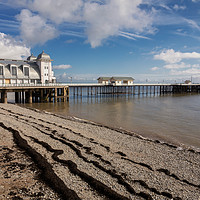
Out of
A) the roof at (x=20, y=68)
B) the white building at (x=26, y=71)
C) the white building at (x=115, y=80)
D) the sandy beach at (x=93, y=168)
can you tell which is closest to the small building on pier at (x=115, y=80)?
the white building at (x=115, y=80)

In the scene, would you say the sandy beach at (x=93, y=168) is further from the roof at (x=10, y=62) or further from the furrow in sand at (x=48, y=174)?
the roof at (x=10, y=62)

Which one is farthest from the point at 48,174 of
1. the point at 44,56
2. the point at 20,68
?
the point at 44,56

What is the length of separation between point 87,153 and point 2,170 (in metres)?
3.39

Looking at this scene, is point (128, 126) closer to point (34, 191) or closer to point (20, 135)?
point (20, 135)

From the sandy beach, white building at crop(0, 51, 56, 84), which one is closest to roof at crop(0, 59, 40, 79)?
white building at crop(0, 51, 56, 84)

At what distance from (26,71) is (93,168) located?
29.3m

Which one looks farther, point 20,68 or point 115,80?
point 115,80

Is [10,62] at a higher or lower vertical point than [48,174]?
higher

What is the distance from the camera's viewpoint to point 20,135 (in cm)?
985

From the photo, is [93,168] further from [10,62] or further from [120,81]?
[120,81]

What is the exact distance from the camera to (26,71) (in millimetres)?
31875

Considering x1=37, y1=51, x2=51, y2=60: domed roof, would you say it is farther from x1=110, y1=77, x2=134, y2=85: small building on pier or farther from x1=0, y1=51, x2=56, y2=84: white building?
x1=110, y1=77, x2=134, y2=85: small building on pier

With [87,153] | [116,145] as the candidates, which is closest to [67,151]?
[87,153]

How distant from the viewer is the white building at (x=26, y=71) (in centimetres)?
2985
